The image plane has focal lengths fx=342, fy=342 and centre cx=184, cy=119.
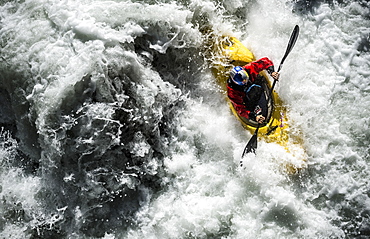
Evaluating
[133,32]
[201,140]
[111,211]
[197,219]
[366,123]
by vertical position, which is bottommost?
[111,211]

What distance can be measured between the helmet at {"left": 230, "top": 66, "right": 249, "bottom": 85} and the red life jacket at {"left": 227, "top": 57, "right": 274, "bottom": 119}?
97mm

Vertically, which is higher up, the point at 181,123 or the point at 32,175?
the point at 181,123

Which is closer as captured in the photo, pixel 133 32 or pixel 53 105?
pixel 53 105

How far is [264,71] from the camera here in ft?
16.6

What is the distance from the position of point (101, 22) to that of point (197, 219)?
118 inches

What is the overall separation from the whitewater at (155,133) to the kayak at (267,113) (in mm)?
119

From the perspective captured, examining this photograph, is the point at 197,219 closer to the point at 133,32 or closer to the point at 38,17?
the point at 133,32

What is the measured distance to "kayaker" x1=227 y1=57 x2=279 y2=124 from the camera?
477 centimetres

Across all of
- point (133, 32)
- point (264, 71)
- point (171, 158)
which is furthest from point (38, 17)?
point (264, 71)

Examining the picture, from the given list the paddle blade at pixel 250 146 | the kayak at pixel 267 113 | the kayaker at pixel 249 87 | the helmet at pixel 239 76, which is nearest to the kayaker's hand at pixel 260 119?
the kayaker at pixel 249 87

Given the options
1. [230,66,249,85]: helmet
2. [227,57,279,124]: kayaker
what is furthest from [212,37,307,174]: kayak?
[230,66,249,85]: helmet

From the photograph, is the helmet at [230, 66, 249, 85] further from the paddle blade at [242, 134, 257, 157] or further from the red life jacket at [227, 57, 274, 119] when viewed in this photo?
the paddle blade at [242, 134, 257, 157]

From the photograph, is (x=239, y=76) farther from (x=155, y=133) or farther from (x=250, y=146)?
(x=155, y=133)

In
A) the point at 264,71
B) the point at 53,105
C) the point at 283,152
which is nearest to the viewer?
the point at 53,105
